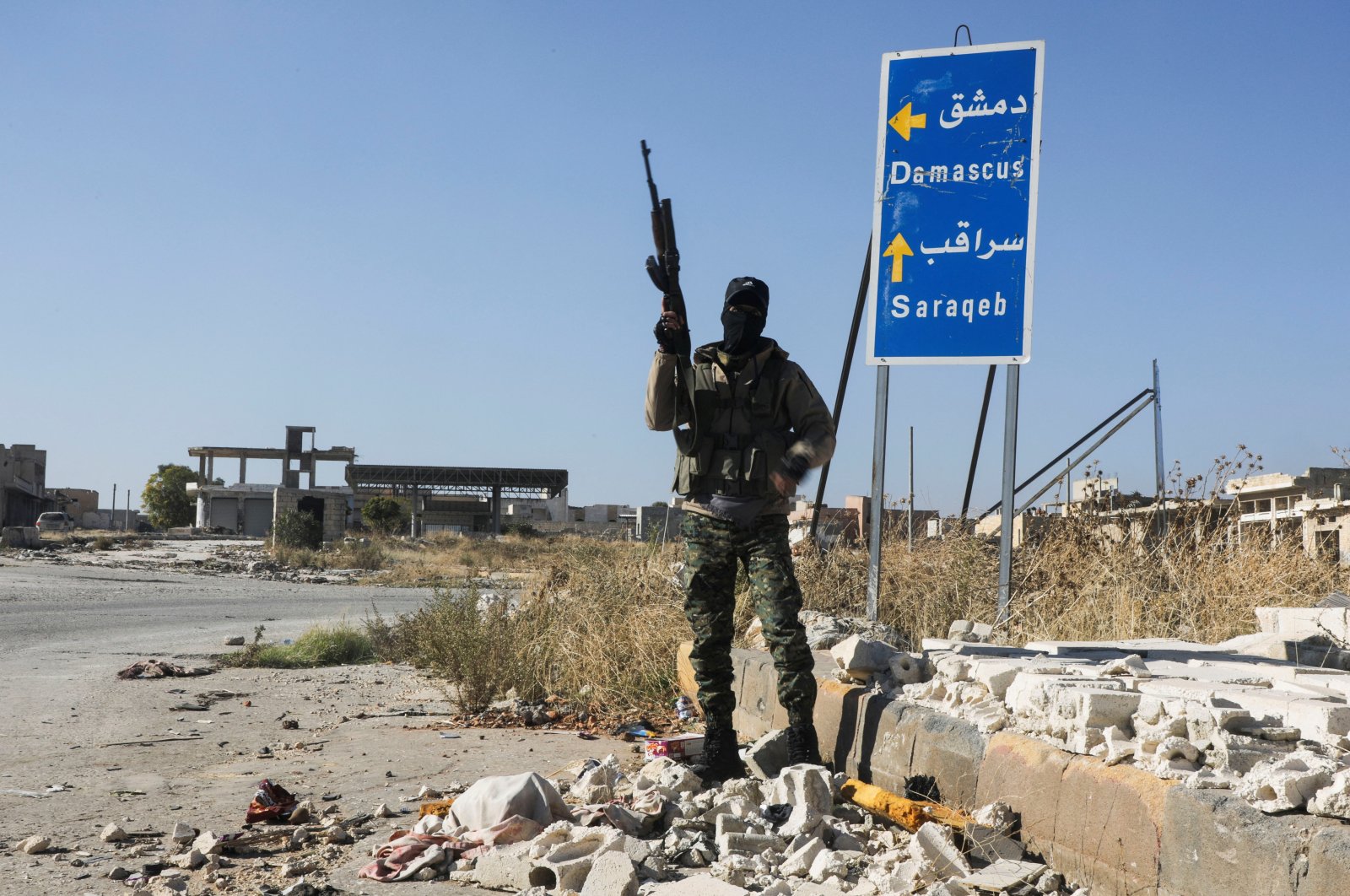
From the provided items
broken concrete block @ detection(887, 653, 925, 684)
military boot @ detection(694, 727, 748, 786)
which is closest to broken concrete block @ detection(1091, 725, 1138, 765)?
broken concrete block @ detection(887, 653, 925, 684)

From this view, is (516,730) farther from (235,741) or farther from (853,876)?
(853,876)

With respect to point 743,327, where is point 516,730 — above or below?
below

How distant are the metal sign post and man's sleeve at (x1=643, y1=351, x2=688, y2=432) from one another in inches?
84.5

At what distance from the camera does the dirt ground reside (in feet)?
13.1

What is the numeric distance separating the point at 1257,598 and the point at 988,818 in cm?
403

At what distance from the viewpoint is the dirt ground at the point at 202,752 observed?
3994mm

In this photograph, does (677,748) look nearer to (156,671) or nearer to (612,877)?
(612,877)

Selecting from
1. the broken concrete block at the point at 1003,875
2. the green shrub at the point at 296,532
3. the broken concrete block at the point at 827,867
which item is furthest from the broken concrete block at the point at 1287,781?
the green shrub at the point at 296,532

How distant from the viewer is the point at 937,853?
3.40m

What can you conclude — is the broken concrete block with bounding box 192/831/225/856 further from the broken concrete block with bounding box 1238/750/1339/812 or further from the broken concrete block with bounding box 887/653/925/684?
the broken concrete block with bounding box 1238/750/1339/812

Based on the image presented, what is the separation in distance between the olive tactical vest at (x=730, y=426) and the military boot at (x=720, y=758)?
0.99 metres

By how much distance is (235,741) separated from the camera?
655cm

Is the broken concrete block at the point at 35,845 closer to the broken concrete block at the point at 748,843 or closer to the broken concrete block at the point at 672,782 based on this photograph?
the broken concrete block at the point at 672,782

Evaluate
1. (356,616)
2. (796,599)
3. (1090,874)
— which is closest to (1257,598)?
(796,599)
